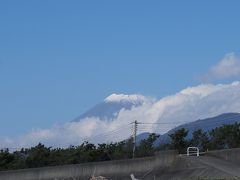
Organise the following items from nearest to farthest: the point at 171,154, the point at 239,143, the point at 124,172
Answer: the point at 171,154 → the point at 124,172 → the point at 239,143

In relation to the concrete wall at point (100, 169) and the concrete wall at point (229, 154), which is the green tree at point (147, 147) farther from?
the concrete wall at point (229, 154)

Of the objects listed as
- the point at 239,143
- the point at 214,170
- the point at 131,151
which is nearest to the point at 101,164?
the point at 214,170

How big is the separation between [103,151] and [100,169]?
547 inches

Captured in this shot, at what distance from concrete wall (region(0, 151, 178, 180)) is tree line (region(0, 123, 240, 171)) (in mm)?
8014

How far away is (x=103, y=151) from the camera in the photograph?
46625 mm

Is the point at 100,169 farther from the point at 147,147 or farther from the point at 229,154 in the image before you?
the point at 147,147

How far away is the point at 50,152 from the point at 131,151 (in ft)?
20.8

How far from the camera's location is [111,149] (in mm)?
48875

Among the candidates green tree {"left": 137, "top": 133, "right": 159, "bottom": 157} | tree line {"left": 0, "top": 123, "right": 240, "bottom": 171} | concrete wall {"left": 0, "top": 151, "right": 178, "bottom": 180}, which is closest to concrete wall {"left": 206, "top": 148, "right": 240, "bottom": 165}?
concrete wall {"left": 0, "top": 151, "right": 178, "bottom": 180}

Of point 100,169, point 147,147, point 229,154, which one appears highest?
point 147,147

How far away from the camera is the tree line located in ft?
148

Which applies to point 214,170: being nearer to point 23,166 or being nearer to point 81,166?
point 81,166

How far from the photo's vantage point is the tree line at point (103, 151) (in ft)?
148

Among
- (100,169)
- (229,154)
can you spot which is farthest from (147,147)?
(229,154)
